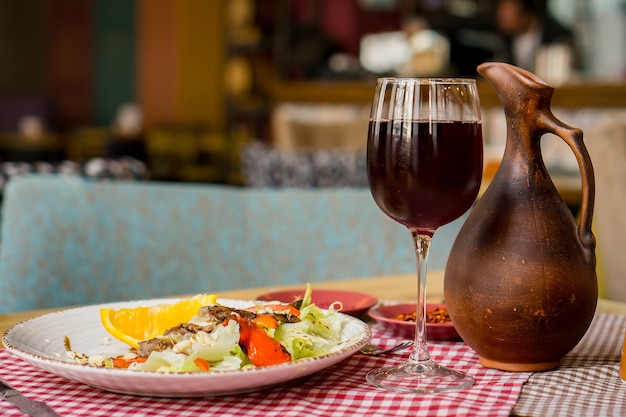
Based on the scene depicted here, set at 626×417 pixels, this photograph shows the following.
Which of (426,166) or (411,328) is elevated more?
(426,166)

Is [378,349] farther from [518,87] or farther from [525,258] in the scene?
[518,87]

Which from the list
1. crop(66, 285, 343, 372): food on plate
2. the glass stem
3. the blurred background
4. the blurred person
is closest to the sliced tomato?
crop(66, 285, 343, 372): food on plate

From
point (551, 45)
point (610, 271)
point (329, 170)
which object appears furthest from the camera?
point (551, 45)

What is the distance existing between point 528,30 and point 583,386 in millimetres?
6134

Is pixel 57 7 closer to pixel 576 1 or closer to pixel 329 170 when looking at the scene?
pixel 576 1

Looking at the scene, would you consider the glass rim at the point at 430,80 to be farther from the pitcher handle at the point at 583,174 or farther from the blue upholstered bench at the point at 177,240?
the blue upholstered bench at the point at 177,240

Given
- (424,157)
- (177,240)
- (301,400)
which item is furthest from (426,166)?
(177,240)

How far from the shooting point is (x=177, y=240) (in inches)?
76.4

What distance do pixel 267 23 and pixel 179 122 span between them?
1.24m

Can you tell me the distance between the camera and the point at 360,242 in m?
2.02

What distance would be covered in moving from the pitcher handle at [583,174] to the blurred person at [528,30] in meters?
5.73

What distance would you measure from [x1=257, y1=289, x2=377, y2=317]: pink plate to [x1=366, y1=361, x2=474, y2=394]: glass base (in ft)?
0.87

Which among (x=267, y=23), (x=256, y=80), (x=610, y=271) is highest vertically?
(x=267, y=23)

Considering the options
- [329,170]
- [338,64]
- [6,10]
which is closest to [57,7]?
[6,10]
